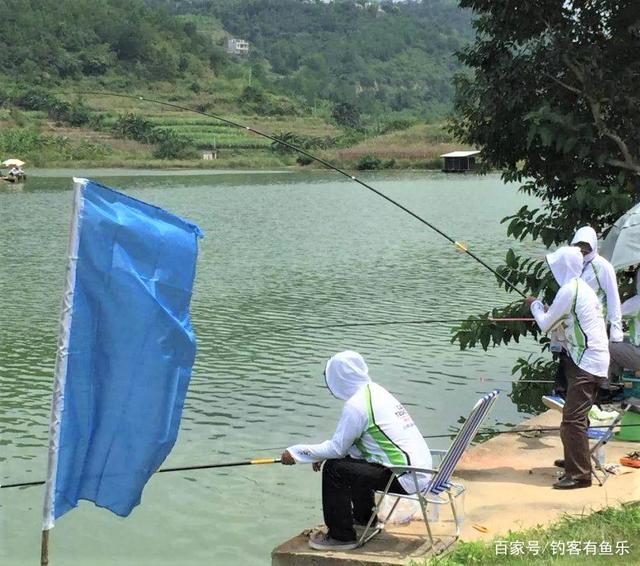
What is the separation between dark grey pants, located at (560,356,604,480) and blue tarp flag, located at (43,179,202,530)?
8.69ft

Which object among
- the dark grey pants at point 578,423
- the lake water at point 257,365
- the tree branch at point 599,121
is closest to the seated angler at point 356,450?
the dark grey pants at point 578,423

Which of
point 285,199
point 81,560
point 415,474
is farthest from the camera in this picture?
point 285,199

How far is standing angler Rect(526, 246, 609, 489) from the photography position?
638 centimetres

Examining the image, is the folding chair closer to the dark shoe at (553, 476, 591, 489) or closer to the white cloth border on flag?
the dark shoe at (553, 476, 591, 489)

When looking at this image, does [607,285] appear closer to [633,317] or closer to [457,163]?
[633,317]

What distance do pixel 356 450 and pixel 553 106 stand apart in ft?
18.4

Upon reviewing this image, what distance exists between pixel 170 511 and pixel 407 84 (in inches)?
7325

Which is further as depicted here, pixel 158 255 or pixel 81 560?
pixel 81 560

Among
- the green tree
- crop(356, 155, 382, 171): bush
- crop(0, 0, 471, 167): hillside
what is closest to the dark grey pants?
the green tree

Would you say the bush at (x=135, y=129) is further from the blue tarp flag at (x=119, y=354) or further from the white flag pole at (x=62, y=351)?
the white flag pole at (x=62, y=351)

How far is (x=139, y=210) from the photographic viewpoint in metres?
5.01

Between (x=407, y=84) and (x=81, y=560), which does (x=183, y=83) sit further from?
(x=81, y=560)

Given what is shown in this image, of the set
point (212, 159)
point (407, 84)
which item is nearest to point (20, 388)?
point (212, 159)

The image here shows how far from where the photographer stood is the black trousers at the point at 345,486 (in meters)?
5.57
